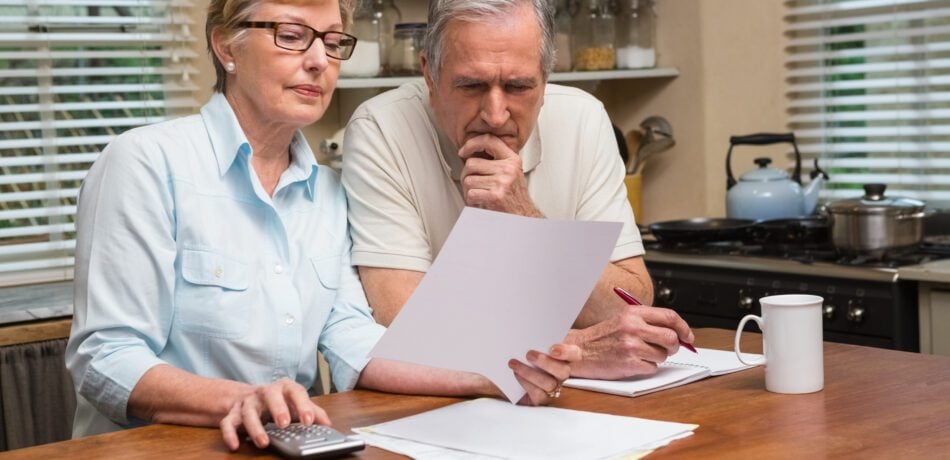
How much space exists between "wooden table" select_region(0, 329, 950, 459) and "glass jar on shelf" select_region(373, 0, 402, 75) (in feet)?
6.20

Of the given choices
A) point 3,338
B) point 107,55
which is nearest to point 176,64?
point 107,55

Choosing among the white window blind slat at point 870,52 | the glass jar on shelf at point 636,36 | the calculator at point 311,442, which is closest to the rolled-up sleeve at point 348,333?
the calculator at point 311,442

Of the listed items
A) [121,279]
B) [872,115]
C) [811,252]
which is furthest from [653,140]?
[121,279]

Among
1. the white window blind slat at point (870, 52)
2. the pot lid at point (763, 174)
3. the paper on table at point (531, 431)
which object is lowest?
the paper on table at point (531, 431)

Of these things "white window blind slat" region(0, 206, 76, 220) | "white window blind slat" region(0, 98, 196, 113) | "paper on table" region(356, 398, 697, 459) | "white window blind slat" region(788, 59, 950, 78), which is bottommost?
"paper on table" region(356, 398, 697, 459)

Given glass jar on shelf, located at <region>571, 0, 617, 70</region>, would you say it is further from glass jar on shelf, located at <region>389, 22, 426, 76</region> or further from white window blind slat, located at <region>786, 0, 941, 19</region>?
glass jar on shelf, located at <region>389, 22, 426, 76</region>

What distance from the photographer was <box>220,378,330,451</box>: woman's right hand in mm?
1464

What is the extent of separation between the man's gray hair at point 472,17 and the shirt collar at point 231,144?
278mm

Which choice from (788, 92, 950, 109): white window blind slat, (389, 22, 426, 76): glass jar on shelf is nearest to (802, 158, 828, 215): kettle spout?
(788, 92, 950, 109): white window blind slat

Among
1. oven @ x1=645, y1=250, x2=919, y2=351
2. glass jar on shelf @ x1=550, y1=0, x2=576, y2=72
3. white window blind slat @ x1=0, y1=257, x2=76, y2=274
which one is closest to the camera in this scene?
oven @ x1=645, y1=250, x2=919, y2=351

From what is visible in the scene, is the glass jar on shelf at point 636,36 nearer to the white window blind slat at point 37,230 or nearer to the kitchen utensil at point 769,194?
the kitchen utensil at point 769,194

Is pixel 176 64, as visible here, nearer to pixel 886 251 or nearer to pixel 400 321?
pixel 886 251

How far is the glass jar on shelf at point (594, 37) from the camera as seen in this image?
396cm

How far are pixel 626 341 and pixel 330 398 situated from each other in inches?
17.1
